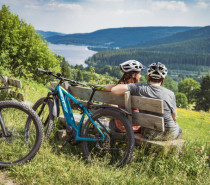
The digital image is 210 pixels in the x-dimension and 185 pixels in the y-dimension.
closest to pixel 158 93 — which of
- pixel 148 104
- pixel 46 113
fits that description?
pixel 148 104

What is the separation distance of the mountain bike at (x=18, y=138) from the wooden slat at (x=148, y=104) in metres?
1.57

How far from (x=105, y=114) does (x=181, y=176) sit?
4.89 ft

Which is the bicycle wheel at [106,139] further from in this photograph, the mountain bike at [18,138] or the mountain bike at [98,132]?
the mountain bike at [18,138]

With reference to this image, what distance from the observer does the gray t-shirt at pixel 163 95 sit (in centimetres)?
371

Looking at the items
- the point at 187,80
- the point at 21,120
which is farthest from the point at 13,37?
the point at 187,80

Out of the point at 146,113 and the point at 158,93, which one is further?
the point at 146,113

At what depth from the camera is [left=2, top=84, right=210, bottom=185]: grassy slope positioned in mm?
3156

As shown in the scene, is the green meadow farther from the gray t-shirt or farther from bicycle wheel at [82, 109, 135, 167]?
the gray t-shirt

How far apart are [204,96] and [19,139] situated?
7817cm

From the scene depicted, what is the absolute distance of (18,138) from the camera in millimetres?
4051

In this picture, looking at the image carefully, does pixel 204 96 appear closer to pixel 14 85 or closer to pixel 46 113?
pixel 14 85

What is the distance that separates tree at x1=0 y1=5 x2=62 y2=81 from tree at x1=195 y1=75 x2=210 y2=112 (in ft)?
170

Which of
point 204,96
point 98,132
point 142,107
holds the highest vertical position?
point 142,107

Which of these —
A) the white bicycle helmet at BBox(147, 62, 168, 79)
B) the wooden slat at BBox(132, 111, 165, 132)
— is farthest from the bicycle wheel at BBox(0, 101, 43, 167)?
the white bicycle helmet at BBox(147, 62, 168, 79)
